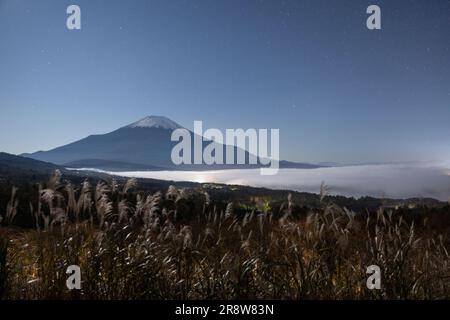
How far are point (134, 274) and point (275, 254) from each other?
1.64 meters
